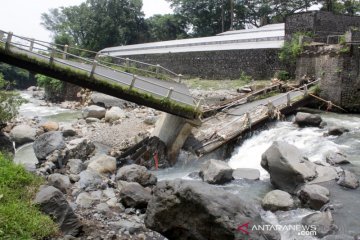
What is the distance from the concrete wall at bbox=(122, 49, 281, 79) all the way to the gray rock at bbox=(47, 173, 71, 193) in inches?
660

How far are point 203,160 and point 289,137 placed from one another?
3.34 m

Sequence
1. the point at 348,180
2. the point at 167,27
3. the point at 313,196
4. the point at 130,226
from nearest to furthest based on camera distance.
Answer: the point at 130,226 < the point at 313,196 < the point at 348,180 < the point at 167,27

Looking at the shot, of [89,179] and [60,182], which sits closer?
[60,182]

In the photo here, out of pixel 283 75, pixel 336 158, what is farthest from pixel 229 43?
pixel 336 158

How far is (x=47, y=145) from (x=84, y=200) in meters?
4.47

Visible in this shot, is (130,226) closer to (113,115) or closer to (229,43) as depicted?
(113,115)

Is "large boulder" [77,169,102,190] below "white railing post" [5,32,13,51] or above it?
below

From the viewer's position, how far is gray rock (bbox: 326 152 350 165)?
35.5 feet

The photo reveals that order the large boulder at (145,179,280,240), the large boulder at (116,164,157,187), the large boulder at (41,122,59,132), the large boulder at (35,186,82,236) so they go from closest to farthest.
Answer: the large boulder at (145,179,280,240), the large boulder at (35,186,82,236), the large boulder at (116,164,157,187), the large boulder at (41,122,59,132)

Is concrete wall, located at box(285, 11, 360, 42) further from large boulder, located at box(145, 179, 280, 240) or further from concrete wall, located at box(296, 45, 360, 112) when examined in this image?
large boulder, located at box(145, 179, 280, 240)

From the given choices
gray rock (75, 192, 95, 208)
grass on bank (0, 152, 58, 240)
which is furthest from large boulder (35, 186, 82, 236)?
gray rock (75, 192, 95, 208)

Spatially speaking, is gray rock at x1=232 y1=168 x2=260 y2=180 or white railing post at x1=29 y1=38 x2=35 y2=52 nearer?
gray rock at x1=232 y1=168 x2=260 y2=180

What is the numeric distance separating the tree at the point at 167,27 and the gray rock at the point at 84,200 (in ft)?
139

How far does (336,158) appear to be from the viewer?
35.9 ft
